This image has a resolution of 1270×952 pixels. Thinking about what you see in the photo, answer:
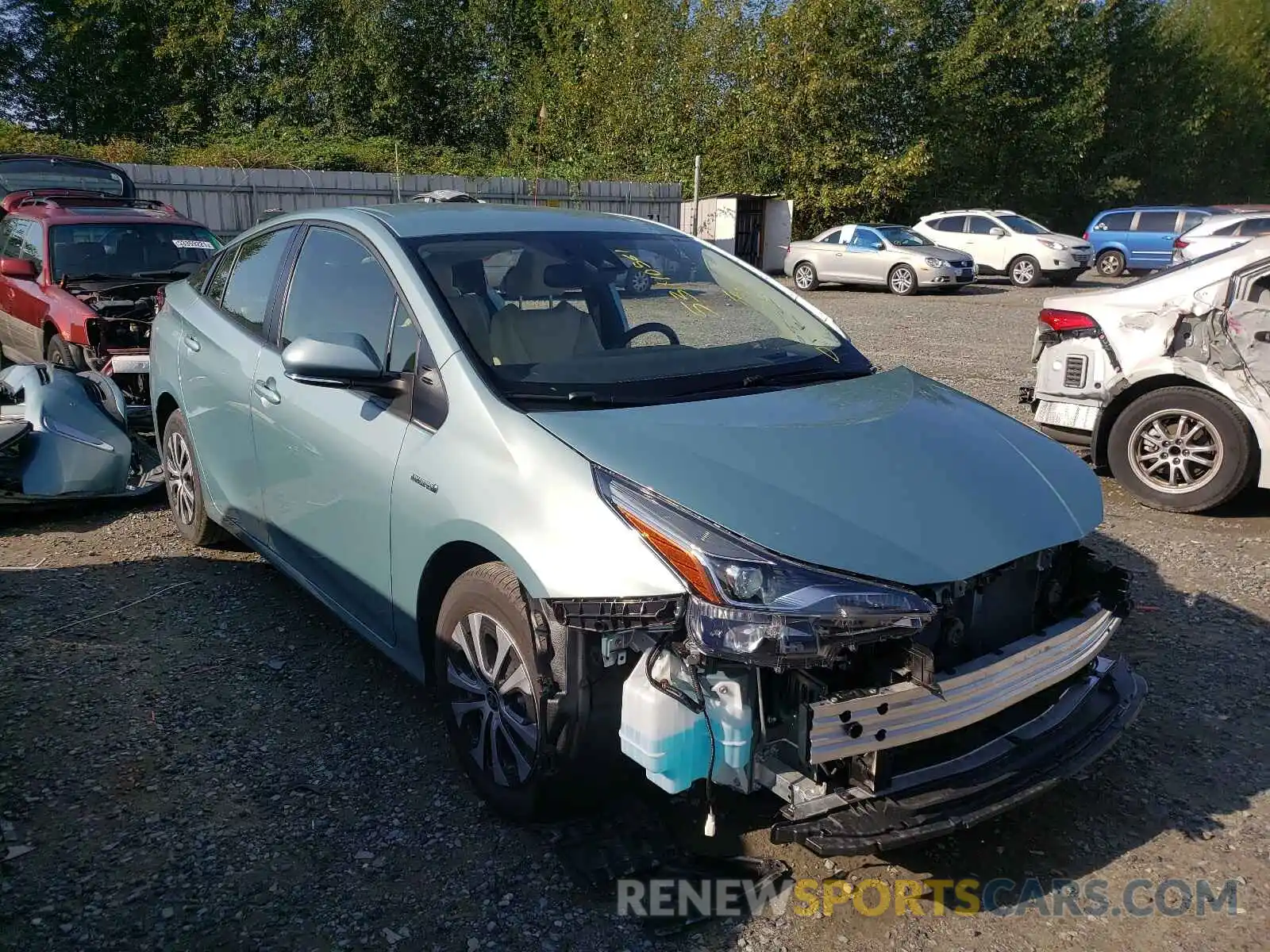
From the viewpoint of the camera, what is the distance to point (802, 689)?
8.11 ft

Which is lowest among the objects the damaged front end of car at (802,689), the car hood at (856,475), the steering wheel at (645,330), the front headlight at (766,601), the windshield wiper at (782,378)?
the damaged front end of car at (802,689)

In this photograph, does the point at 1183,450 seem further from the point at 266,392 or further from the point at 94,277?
the point at 94,277

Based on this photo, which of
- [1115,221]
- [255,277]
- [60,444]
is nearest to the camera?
[255,277]

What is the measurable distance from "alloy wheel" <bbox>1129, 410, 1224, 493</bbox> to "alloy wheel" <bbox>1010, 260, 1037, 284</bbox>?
61.0 feet

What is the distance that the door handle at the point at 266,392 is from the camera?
12.9ft

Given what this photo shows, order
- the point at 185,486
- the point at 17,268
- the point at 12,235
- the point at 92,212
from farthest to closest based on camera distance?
the point at 12,235
the point at 92,212
the point at 17,268
the point at 185,486

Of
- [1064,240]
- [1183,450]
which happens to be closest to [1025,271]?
[1064,240]

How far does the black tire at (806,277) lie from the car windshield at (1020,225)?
4.80 m

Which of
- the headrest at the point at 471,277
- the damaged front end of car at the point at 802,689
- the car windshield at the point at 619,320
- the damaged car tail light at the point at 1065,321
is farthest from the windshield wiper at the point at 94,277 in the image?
the damaged front end of car at the point at 802,689

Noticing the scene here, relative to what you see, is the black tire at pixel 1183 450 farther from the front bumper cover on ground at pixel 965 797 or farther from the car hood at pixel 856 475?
the front bumper cover on ground at pixel 965 797

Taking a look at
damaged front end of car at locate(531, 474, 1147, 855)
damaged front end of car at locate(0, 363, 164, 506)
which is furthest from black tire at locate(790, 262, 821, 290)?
damaged front end of car at locate(531, 474, 1147, 855)

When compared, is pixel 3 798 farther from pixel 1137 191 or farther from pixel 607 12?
pixel 1137 191

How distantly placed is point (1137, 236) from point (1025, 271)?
483 centimetres

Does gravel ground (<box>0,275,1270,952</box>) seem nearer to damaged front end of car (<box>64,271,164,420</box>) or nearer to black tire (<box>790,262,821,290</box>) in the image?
damaged front end of car (<box>64,271,164,420</box>)
